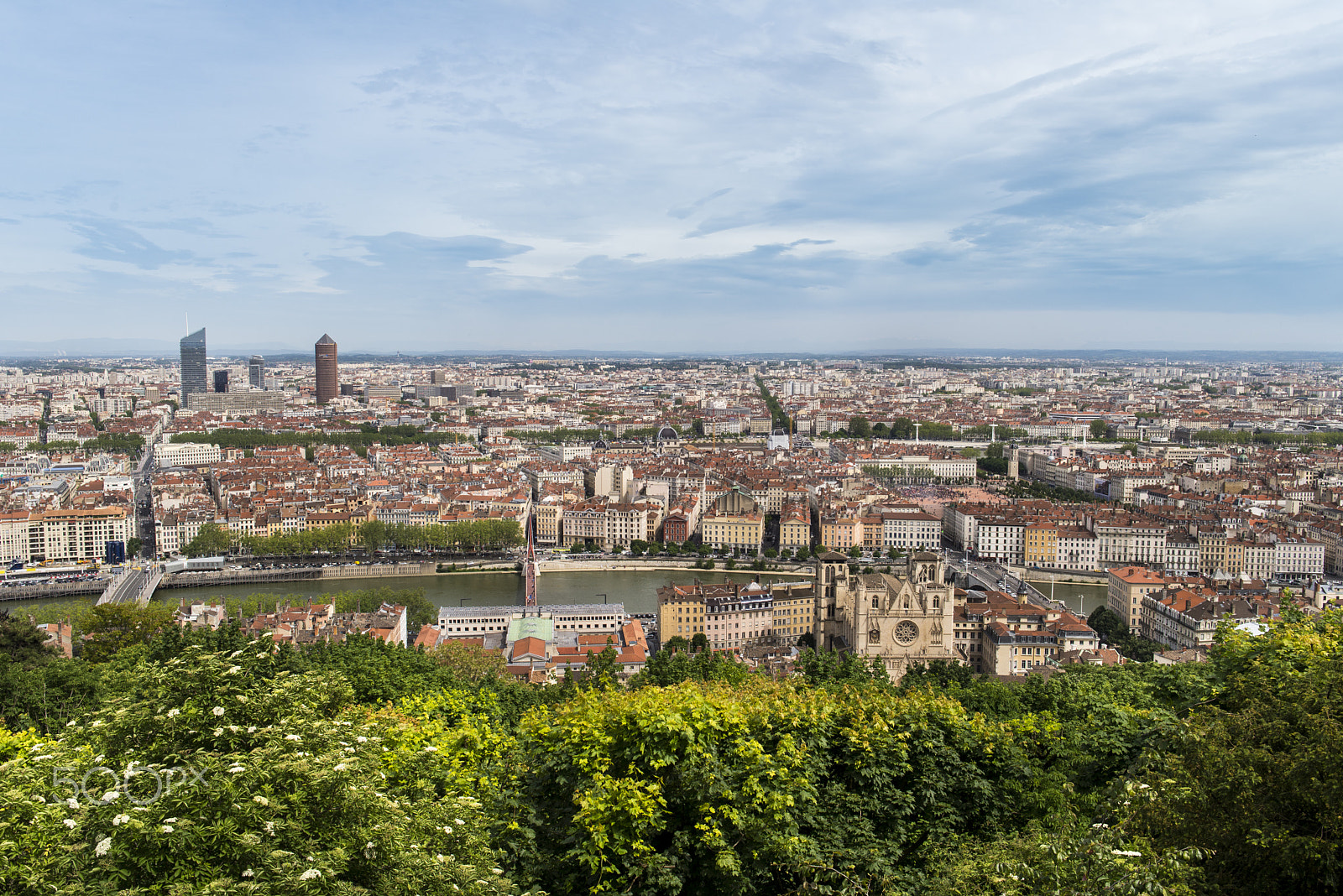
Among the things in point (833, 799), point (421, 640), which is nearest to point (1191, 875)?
point (833, 799)

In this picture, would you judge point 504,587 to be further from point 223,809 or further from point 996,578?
point 223,809

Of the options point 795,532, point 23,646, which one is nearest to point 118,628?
point 23,646

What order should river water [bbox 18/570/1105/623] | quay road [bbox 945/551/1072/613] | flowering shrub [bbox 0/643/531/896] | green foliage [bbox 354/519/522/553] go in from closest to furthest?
flowering shrub [bbox 0/643/531/896] → quay road [bbox 945/551/1072/613] → river water [bbox 18/570/1105/623] → green foliage [bbox 354/519/522/553]

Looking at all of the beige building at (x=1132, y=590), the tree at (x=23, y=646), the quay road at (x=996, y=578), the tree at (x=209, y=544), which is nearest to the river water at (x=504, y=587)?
the tree at (x=209, y=544)

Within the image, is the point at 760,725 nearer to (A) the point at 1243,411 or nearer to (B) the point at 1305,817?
(B) the point at 1305,817

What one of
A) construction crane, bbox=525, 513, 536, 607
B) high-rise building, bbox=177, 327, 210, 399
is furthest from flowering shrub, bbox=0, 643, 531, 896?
high-rise building, bbox=177, 327, 210, 399

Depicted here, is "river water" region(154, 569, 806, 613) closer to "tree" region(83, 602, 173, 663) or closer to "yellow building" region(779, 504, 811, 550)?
"yellow building" region(779, 504, 811, 550)
